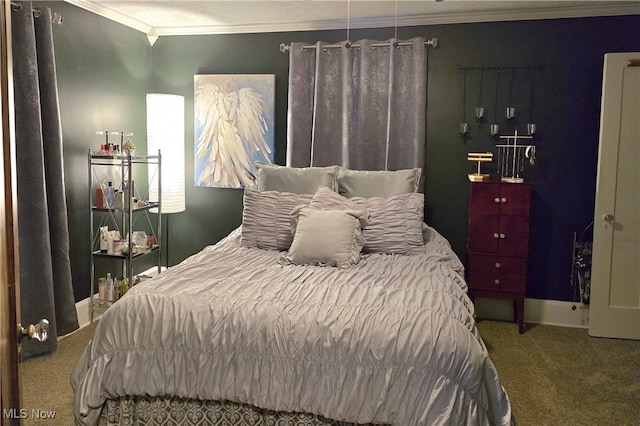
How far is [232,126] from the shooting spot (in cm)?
481

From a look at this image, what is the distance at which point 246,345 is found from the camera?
91.1 inches

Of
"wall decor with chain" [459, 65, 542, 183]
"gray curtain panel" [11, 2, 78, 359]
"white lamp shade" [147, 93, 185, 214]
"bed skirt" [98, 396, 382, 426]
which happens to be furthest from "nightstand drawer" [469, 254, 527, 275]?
"gray curtain panel" [11, 2, 78, 359]

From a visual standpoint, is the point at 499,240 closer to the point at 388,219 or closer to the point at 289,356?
the point at 388,219

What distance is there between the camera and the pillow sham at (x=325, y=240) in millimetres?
3172

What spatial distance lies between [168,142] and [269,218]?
59.4 inches

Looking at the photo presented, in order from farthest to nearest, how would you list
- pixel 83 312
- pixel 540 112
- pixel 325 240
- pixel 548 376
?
pixel 540 112 → pixel 83 312 → pixel 548 376 → pixel 325 240

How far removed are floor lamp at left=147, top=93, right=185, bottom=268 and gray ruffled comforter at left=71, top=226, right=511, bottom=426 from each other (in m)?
2.16

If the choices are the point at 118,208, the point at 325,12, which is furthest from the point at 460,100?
the point at 118,208

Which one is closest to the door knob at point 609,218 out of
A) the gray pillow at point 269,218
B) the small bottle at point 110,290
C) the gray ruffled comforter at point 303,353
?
the gray ruffled comforter at point 303,353

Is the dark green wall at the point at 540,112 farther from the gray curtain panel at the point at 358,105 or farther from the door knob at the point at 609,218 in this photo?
the door knob at the point at 609,218

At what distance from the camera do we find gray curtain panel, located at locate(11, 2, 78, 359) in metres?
3.29

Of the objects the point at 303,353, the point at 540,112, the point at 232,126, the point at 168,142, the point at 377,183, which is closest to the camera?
the point at 303,353

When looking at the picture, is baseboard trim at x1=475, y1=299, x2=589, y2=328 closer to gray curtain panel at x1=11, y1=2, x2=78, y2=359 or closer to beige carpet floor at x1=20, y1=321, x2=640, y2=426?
beige carpet floor at x1=20, y1=321, x2=640, y2=426

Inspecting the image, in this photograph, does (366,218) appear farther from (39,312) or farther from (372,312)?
(39,312)
